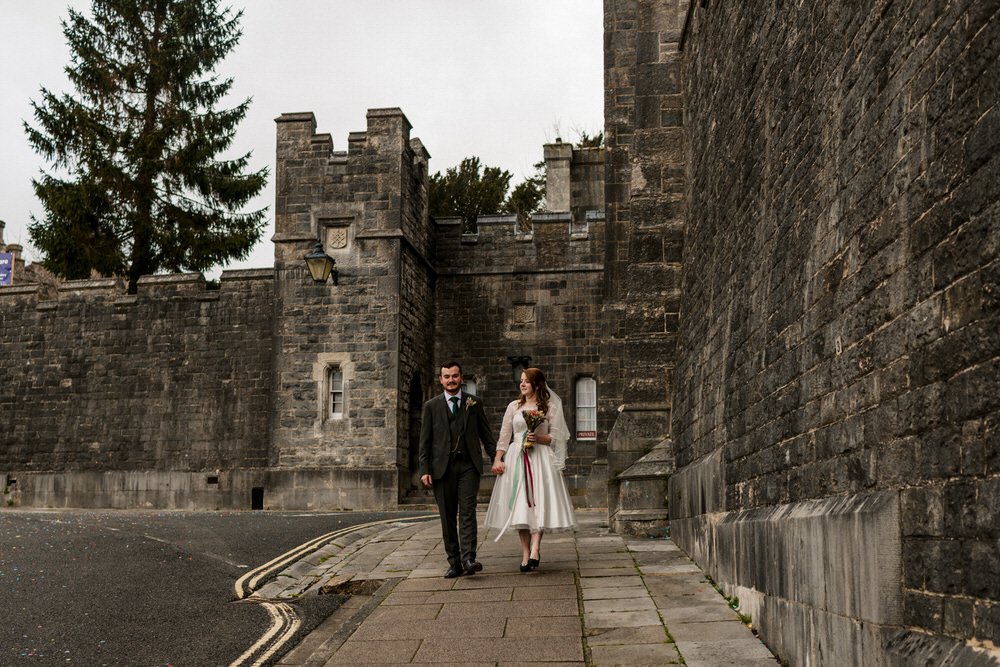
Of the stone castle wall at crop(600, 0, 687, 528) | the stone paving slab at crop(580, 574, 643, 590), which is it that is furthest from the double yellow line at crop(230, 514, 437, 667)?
the stone castle wall at crop(600, 0, 687, 528)

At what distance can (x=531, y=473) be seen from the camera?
8.55m

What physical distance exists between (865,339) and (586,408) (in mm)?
19683

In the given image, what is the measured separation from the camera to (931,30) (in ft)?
12.0

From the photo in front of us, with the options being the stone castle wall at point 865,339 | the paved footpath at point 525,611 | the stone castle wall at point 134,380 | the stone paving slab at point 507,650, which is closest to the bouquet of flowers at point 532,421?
the paved footpath at point 525,611

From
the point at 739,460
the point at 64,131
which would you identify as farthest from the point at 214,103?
the point at 739,460

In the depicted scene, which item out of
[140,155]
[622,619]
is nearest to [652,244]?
[622,619]

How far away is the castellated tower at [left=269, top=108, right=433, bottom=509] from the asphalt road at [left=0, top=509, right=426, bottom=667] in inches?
306

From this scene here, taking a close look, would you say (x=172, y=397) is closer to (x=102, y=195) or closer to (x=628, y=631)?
(x=102, y=195)

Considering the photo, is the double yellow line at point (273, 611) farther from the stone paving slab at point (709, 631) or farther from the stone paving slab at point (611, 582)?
the stone paving slab at point (709, 631)

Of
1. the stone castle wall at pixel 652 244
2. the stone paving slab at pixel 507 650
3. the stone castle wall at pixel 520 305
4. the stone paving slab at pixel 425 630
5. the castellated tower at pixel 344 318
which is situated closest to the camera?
the stone paving slab at pixel 507 650

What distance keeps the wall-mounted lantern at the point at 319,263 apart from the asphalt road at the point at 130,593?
779 centimetres

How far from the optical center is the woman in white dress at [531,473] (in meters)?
8.36

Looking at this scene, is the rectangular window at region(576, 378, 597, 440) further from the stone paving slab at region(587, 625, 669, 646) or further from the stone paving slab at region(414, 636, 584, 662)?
the stone paving slab at region(414, 636, 584, 662)

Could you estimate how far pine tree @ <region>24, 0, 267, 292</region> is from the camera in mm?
28391
